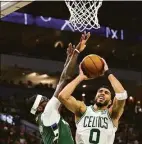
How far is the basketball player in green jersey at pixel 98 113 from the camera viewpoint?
3297 millimetres

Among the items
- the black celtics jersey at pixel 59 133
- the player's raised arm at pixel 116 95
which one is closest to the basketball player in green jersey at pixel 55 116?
the black celtics jersey at pixel 59 133

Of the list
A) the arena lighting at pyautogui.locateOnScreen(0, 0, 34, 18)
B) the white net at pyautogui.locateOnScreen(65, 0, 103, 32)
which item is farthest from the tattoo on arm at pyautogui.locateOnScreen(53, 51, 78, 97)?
the white net at pyautogui.locateOnScreen(65, 0, 103, 32)

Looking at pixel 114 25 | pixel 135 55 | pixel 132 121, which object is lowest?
pixel 132 121

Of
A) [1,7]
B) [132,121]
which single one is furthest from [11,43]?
[1,7]

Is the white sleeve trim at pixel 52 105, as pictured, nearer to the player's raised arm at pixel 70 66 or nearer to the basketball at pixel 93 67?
the player's raised arm at pixel 70 66

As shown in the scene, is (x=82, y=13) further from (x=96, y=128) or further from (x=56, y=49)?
(x=56, y=49)

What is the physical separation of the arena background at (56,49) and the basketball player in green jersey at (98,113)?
1157 cm

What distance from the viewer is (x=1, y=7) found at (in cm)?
562

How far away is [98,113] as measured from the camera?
338 cm

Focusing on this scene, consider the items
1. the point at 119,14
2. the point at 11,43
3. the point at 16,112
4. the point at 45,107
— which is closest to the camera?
the point at 45,107

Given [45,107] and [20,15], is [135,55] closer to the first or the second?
[20,15]

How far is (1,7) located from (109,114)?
2.79 meters

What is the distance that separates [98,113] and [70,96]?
255 mm

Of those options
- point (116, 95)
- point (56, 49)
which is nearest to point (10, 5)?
point (116, 95)
